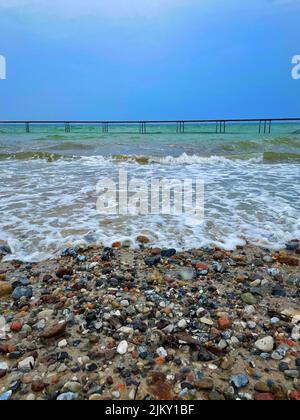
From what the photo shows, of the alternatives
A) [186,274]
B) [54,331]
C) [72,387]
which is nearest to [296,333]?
[186,274]

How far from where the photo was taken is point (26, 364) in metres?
1.75

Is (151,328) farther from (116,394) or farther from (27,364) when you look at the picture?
(27,364)

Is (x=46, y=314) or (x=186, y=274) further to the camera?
(x=186, y=274)

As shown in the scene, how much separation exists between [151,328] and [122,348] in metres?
0.26

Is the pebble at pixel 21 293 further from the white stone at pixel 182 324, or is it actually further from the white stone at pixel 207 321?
the white stone at pixel 207 321

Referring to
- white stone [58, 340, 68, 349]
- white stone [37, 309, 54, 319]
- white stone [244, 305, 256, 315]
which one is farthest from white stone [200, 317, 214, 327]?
white stone [37, 309, 54, 319]

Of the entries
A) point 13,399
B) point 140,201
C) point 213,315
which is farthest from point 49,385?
point 140,201

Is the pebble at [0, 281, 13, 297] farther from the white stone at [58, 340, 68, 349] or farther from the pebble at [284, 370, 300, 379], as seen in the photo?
the pebble at [284, 370, 300, 379]

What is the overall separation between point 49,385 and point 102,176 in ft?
22.7

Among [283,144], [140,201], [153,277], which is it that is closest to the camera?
[153,277]

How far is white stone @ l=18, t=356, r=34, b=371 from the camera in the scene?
1.73 m

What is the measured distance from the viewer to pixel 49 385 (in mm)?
1609

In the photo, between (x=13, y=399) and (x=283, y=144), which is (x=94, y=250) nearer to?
(x=13, y=399)

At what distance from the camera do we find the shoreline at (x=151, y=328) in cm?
162
